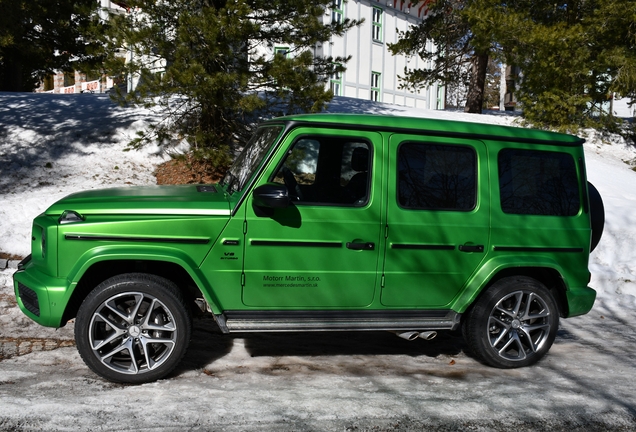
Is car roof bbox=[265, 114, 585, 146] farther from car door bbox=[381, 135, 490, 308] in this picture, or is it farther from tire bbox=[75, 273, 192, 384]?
tire bbox=[75, 273, 192, 384]

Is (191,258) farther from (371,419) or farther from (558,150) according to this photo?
(558,150)

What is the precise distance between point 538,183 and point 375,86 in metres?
36.4

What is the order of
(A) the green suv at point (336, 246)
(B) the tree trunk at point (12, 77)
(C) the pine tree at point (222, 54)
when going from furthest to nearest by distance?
A: (B) the tree trunk at point (12, 77) < (C) the pine tree at point (222, 54) < (A) the green suv at point (336, 246)

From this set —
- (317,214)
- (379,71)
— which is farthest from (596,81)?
(379,71)

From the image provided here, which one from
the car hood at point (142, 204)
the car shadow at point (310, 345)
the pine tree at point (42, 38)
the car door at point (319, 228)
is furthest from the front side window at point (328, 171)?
the pine tree at point (42, 38)

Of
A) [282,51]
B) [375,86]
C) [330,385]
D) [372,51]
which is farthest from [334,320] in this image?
[375,86]

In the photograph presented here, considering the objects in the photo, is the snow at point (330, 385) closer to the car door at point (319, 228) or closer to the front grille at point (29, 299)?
the front grille at point (29, 299)

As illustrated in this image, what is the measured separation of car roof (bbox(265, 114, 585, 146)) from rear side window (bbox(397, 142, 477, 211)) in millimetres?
127

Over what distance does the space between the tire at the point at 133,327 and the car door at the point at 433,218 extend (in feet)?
5.53

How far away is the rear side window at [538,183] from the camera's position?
580 cm

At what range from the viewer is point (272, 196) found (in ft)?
16.1

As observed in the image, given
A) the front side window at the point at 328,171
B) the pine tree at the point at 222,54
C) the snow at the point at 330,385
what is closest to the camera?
the snow at the point at 330,385

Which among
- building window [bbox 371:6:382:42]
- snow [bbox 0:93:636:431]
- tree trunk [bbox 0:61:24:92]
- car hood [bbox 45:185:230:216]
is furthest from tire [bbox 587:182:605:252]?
building window [bbox 371:6:382:42]

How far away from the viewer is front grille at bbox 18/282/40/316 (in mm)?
4914
